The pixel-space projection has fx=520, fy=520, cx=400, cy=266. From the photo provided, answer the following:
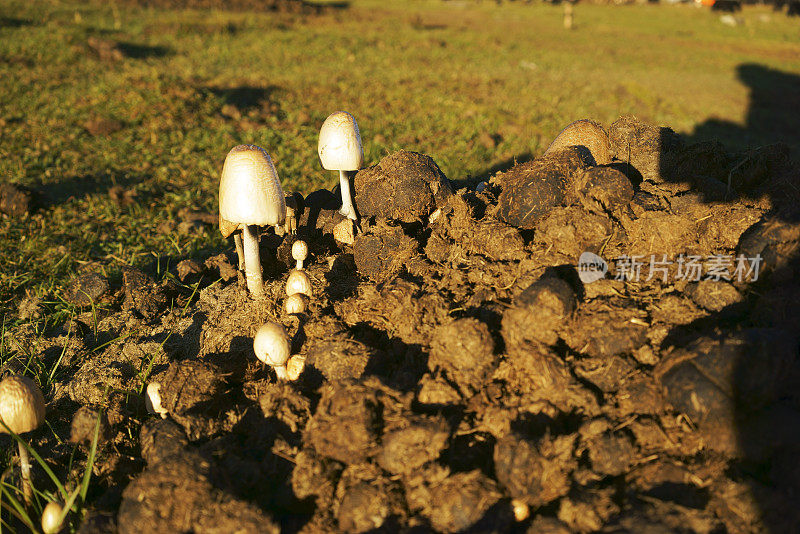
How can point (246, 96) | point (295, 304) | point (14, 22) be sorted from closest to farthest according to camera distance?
1. point (295, 304)
2. point (246, 96)
3. point (14, 22)

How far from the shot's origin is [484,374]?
3.05m

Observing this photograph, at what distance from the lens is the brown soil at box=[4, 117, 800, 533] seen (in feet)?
8.30

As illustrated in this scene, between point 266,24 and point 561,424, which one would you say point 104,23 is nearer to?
point 266,24

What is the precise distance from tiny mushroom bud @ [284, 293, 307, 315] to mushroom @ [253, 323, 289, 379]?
1.57ft

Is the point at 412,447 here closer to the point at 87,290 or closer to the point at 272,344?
the point at 272,344

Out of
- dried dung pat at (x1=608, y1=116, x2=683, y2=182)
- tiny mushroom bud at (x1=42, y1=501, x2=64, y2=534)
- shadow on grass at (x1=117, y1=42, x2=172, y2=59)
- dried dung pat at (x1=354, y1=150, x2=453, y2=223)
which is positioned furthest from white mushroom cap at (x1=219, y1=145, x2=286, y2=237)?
shadow on grass at (x1=117, y1=42, x2=172, y2=59)

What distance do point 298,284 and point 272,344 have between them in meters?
0.76

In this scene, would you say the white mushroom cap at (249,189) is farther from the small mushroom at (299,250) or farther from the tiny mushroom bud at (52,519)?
the tiny mushroom bud at (52,519)

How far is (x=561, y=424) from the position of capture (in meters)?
2.86

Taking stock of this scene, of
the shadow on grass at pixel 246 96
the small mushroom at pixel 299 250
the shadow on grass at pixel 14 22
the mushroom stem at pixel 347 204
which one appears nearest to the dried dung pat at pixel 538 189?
the mushroom stem at pixel 347 204

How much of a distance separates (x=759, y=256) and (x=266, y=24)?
1851 cm

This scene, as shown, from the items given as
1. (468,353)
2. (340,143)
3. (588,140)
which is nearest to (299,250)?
(340,143)

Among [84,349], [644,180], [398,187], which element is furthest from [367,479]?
[644,180]

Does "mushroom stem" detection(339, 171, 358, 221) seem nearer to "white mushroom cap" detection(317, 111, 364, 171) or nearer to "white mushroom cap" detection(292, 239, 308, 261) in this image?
→ "white mushroom cap" detection(317, 111, 364, 171)
